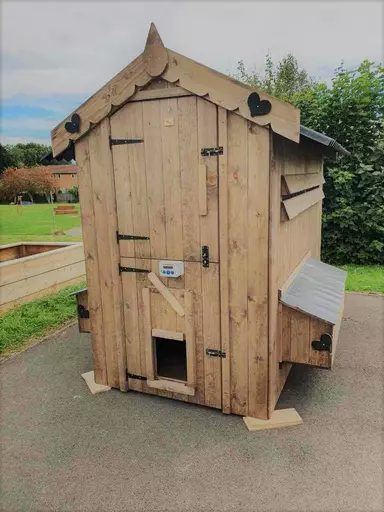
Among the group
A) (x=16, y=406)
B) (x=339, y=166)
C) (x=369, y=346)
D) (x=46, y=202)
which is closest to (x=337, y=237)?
(x=339, y=166)

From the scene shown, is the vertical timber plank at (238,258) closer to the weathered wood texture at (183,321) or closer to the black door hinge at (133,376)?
the weathered wood texture at (183,321)

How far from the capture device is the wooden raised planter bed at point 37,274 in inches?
214

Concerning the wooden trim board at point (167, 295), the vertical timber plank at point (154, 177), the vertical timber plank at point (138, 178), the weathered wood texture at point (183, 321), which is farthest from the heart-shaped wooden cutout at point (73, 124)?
the wooden trim board at point (167, 295)

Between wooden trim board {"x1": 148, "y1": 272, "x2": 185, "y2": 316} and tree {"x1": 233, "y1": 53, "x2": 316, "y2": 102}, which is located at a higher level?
tree {"x1": 233, "y1": 53, "x2": 316, "y2": 102}

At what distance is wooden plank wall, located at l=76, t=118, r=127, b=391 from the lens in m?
3.24

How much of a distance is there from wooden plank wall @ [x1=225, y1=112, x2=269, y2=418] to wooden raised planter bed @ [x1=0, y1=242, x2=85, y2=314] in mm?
3755

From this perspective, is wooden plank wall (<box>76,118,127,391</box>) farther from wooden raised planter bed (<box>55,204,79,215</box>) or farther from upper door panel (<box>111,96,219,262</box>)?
wooden raised planter bed (<box>55,204,79,215</box>)

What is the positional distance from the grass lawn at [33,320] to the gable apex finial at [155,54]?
11.6ft

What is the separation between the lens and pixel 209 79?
8.84 ft

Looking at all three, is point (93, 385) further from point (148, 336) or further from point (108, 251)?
point (108, 251)

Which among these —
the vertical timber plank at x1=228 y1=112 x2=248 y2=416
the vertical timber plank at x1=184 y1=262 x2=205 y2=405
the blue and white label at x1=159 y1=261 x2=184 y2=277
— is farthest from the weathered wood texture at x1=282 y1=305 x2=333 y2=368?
the blue and white label at x1=159 y1=261 x2=184 y2=277

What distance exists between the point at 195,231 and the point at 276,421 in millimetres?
1679

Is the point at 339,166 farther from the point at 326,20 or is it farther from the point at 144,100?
the point at 326,20

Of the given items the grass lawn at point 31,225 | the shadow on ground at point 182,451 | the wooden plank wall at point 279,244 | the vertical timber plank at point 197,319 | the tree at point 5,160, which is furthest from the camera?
the tree at point 5,160
